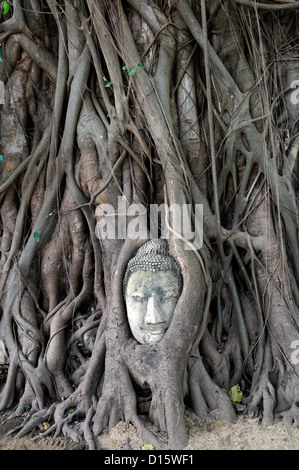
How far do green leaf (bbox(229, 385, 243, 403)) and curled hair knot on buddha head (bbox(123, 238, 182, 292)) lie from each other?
0.78 metres

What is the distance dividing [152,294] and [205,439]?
841mm

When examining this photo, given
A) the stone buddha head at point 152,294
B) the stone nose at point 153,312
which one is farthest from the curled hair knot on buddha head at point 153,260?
the stone nose at point 153,312

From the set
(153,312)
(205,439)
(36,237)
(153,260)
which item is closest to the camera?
(205,439)

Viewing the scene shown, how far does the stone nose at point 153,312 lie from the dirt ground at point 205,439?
576 mm

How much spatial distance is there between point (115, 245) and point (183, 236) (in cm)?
51

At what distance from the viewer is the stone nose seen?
2.33 meters

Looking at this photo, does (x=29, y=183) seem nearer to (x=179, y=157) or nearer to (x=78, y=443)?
(x=179, y=157)

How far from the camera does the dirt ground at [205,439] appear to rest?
207 cm

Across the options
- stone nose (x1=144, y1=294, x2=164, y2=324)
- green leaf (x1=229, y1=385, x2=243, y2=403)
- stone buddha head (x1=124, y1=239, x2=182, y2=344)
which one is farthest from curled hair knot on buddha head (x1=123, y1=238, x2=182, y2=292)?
green leaf (x1=229, y1=385, x2=243, y2=403)

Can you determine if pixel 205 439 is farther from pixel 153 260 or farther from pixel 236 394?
pixel 153 260

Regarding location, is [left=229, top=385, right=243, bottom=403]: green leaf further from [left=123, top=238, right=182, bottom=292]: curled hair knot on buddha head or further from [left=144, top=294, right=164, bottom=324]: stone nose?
[left=123, top=238, right=182, bottom=292]: curled hair knot on buddha head

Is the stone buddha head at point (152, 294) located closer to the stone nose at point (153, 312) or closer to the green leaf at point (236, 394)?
the stone nose at point (153, 312)

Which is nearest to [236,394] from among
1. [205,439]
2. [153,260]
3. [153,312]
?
[205,439]

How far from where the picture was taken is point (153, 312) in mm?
2338
